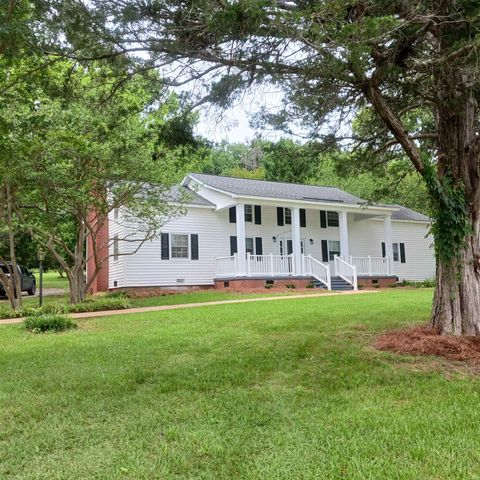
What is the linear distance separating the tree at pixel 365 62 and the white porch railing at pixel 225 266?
12339mm

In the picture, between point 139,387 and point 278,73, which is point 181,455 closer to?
point 139,387

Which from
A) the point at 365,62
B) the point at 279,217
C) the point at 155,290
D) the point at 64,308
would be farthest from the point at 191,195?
the point at 365,62

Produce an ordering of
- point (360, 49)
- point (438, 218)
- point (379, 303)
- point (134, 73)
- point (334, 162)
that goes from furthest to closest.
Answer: point (379, 303)
point (334, 162)
point (438, 218)
point (134, 73)
point (360, 49)

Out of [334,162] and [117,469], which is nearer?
[117,469]

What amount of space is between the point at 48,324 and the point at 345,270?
14.6m

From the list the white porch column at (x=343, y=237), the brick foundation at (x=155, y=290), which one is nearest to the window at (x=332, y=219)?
the white porch column at (x=343, y=237)

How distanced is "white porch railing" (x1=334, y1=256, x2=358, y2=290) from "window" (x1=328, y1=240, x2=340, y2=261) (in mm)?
2773

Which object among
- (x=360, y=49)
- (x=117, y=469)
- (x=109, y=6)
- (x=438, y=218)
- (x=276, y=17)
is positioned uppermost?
(x=109, y=6)

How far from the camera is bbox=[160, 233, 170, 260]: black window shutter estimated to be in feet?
65.8

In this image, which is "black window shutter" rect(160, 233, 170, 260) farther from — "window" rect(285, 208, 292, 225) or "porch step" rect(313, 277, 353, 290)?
"porch step" rect(313, 277, 353, 290)

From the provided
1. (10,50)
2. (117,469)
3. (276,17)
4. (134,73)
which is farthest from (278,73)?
(117,469)

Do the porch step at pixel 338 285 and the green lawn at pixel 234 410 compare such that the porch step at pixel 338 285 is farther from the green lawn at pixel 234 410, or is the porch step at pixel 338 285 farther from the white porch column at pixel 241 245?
the green lawn at pixel 234 410

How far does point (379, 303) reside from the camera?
41.1 ft

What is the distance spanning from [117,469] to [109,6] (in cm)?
453
